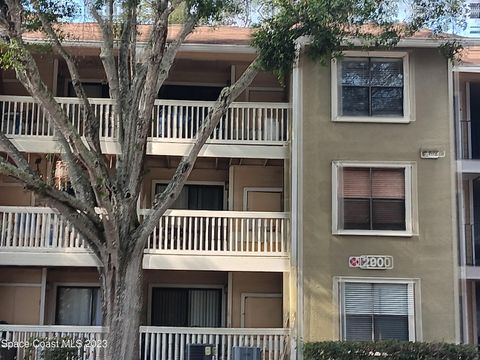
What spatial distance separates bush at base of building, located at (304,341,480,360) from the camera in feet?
44.1

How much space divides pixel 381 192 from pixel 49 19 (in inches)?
322

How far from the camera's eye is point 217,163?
703 inches

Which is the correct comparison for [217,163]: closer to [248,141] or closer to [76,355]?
[248,141]

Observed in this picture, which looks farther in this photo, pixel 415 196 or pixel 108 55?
pixel 415 196

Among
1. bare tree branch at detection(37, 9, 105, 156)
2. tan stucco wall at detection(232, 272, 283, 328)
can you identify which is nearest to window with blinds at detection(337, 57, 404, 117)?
tan stucco wall at detection(232, 272, 283, 328)

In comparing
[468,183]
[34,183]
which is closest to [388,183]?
[468,183]

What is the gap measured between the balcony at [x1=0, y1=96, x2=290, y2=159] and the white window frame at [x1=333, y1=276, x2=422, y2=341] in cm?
334

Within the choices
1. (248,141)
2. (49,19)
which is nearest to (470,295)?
(248,141)

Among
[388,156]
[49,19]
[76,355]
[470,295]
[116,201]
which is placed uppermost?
[49,19]

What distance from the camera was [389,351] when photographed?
1353 cm

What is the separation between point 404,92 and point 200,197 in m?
6.02

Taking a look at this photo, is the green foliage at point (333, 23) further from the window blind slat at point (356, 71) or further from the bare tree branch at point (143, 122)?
the window blind slat at point (356, 71)

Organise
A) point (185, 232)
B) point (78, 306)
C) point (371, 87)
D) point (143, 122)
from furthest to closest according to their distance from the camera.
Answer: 1. point (78, 306)
2. point (371, 87)
3. point (185, 232)
4. point (143, 122)

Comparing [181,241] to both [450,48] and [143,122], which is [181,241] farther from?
[450,48]
